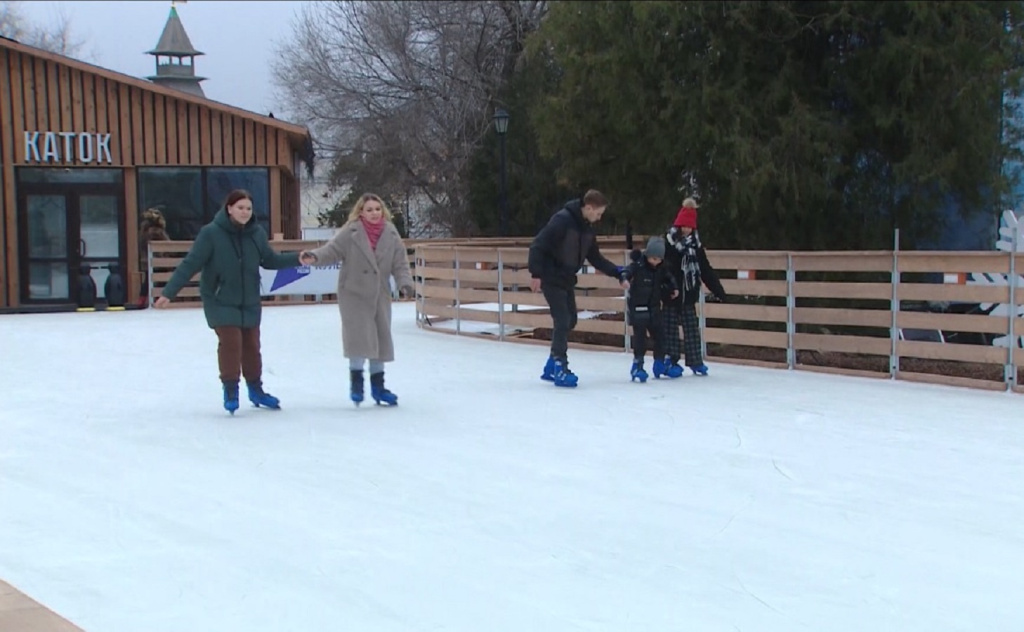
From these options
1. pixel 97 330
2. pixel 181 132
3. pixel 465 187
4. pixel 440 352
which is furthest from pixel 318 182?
pixel 440 352

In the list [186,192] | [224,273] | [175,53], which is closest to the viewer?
[224,273]

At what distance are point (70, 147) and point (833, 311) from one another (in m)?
14.8

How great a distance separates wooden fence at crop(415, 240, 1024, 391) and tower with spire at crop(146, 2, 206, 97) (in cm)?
3085

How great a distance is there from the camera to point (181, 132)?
2125 centimetres

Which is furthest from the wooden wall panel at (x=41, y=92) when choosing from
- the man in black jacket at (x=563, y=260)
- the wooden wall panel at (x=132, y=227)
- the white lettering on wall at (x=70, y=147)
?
the man in black jacket at (x=563, y=260)

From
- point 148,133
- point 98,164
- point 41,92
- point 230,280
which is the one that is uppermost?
point 41,92

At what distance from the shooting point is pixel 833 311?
10383 millimetres

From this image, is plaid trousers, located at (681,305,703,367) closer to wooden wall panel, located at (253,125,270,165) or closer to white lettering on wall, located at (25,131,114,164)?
wooden wall panel, located at (253,125,270,165)

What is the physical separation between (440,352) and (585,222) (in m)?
3.44

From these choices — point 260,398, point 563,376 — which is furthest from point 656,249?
point 260,398

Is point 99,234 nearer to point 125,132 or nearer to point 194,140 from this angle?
point 125,132

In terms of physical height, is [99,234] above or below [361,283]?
above

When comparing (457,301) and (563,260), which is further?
(457,301)

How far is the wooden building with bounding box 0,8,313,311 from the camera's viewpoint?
67.5 ft
